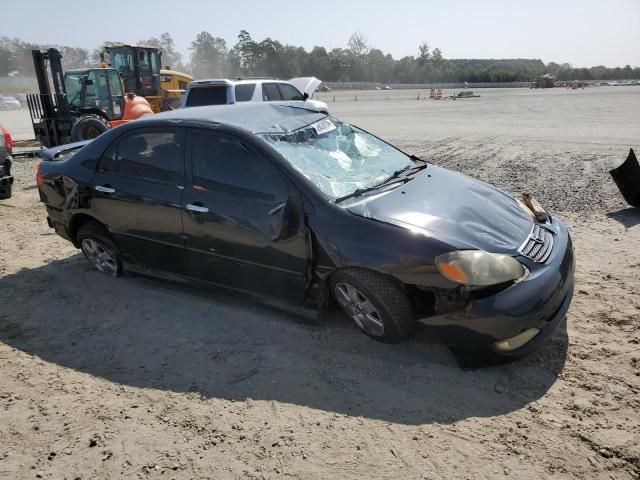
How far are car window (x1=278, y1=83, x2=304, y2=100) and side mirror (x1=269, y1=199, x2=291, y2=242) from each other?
987cm

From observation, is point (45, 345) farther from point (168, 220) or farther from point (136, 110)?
point (136, 110)

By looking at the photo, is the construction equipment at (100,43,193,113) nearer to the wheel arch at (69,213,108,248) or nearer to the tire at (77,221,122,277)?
the wheel arch at (69,213,108,248)

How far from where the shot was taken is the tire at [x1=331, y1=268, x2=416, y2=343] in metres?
3.16

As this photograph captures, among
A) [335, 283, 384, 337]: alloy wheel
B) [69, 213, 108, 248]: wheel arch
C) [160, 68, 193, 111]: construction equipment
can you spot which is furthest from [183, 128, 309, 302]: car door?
[160, 68, 193, 111]: construction equipment

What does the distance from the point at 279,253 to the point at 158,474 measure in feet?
5.31

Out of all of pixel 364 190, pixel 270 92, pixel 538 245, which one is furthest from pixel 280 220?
pixel 270 92

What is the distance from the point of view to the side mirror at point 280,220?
339 centimetres

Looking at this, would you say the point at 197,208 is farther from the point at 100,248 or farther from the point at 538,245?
the point at 538,245

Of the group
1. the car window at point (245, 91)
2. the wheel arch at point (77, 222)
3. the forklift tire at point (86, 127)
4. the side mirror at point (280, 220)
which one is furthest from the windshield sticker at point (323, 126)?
the forklift tire at point (86, 127)

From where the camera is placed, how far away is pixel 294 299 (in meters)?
3.54

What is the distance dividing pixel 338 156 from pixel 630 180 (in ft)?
15.3

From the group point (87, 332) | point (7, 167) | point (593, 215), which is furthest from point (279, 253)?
point (7, 167)

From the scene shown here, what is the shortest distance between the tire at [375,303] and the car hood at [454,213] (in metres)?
0.41

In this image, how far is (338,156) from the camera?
157 inches
